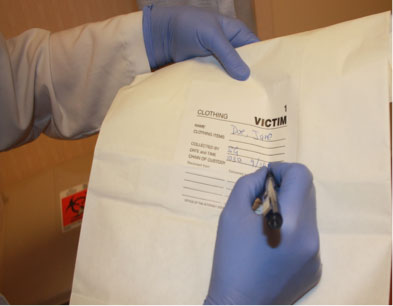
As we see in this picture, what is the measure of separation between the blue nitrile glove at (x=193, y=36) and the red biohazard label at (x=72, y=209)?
0.61 m

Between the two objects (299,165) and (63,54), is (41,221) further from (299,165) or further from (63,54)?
(299,165)

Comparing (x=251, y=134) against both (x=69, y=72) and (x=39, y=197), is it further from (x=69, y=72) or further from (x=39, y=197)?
(x=39, y=197)

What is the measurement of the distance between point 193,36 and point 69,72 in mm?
258

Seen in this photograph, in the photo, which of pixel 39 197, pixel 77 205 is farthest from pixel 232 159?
Result: pixel 39 197

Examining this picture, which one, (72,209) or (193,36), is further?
(72,209)

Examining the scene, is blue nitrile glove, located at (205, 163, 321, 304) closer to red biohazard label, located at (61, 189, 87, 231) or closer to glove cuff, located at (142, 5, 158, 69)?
glove cuff, located at (142, 5, 158, 69)

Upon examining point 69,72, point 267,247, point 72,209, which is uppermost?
point 69,72

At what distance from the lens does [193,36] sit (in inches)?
22.5

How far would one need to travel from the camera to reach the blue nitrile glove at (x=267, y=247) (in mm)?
370

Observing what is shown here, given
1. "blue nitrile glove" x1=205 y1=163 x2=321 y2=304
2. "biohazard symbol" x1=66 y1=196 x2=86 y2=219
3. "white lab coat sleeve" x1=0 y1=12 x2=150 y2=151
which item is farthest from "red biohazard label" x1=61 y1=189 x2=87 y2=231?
"blue nitrile glove" x1=205 y1=163 x2=321 y2=304

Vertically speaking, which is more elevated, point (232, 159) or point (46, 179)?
point (232, 159)

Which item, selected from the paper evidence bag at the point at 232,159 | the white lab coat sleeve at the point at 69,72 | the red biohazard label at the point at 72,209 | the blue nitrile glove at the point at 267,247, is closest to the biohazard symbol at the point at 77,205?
the red biohazard label at the point at 72,209

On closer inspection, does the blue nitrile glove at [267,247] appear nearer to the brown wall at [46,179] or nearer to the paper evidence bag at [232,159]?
the paper evidence bag at [232,159]

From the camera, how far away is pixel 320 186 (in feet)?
1.34
